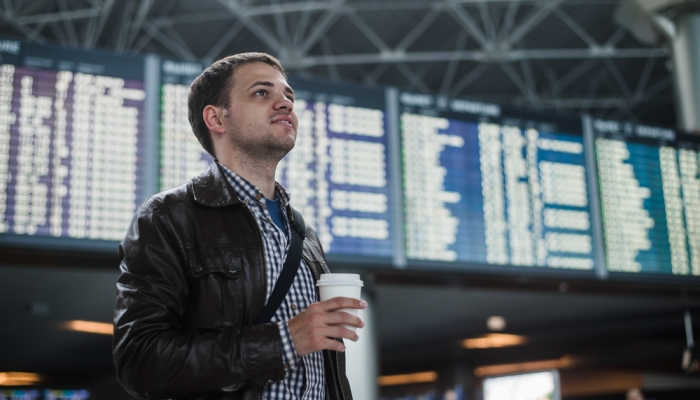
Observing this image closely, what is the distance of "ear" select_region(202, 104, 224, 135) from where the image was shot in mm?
2070

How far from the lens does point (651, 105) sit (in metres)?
21.3

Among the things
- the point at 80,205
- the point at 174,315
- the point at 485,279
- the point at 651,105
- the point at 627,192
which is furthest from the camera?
the point at 651,105

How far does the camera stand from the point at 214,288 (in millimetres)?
1787

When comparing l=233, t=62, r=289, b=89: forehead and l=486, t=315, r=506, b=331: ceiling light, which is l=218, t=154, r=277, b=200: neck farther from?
l=486, t=315, r=506, b=331: ceiling light

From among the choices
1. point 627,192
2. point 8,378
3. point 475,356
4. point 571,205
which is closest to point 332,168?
point 571,205

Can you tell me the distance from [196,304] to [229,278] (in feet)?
0.29

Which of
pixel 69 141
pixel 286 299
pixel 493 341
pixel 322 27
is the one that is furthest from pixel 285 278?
pixel 322 27

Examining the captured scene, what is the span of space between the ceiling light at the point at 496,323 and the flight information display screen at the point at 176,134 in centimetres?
466

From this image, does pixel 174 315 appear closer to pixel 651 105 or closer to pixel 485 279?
pixel 485 279

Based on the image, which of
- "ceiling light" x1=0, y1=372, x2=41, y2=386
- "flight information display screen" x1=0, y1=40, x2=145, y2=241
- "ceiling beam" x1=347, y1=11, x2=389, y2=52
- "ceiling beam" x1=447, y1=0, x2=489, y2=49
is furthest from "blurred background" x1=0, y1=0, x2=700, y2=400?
"ceiling beam" x1=347, y1=11, x2=389, y2=52

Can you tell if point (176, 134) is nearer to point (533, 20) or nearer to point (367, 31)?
point (367, 31)

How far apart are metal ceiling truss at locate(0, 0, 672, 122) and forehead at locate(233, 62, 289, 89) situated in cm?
1365

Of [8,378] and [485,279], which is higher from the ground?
[485,279]

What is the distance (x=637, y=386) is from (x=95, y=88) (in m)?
11.8
